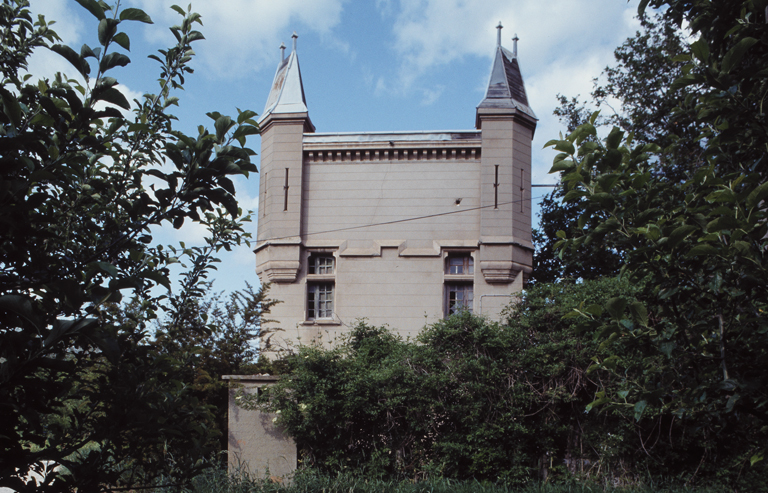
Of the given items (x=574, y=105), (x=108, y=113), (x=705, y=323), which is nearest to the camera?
(x=108, y=113)

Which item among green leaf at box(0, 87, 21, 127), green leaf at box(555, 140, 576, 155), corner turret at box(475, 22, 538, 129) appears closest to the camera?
green leaf at box(0, 87, 21, 127)

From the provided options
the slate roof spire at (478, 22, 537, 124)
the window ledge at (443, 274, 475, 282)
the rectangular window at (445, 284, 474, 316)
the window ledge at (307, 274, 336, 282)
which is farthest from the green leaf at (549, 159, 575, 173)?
the slate roof spire at (478, 22, 537, 124)

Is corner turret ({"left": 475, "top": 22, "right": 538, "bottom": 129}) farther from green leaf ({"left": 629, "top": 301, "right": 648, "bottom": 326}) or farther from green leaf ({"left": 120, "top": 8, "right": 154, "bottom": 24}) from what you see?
green leaf ({"left": 120, "top": 8, "right": 154, "bottom": 24})

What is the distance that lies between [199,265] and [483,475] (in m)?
6.67

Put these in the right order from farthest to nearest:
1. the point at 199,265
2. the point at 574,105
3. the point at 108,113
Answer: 1. the point at 574,105
2. the point at 199,265
3. the point at 108,113

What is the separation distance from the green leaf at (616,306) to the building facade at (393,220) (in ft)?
44.4

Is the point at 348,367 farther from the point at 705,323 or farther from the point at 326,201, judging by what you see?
the point at 326,201

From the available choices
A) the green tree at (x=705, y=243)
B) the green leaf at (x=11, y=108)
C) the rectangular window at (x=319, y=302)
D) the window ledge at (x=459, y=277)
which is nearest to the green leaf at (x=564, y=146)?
the green tree at (x=705, y=243)

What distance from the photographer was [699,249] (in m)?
2.71

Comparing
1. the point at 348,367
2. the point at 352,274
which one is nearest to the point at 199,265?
the point at 348,367

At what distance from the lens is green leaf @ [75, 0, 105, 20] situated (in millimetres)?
2158

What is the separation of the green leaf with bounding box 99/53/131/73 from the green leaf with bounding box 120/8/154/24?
14 cm

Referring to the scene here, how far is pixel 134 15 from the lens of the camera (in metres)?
2.29

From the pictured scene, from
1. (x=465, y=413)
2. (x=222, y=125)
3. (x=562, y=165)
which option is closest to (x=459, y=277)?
(x=465, y=413)
